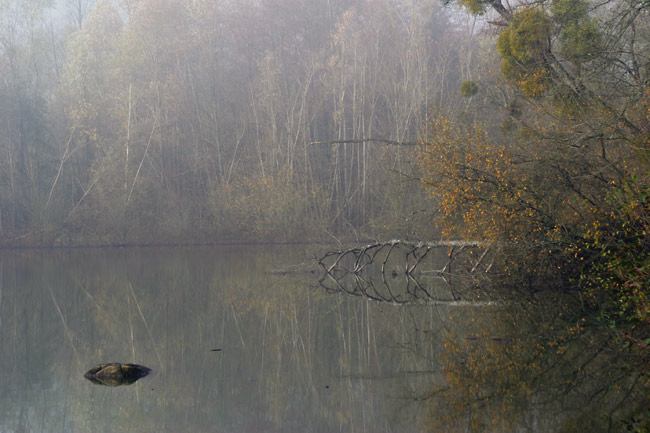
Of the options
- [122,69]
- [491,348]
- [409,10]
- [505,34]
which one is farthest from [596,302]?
[122,69]

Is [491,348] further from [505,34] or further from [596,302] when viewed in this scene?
[505,34]

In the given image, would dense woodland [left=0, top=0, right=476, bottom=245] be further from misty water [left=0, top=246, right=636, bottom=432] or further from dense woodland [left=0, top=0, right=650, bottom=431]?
misty water [left=0, top=246, right=636, bottom=432]

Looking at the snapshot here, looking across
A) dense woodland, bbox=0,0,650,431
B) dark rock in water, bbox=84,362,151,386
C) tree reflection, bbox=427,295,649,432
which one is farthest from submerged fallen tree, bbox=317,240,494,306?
dark rock in water, bbox=84,362,151,386

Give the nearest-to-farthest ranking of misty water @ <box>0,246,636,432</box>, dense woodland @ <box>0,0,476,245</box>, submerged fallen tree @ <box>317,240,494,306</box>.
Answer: misty water @ <box>0,246,636,432</box>, submerged fallen tree @ <box>317,240,494,306</box>, dense woodland @ <box>0,0,476,245</box>

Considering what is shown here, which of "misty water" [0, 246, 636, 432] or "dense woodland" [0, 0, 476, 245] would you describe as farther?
"dense woodland" [0, 0, 476, 245]

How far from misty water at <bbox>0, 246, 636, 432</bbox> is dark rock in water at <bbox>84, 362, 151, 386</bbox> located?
11 cm

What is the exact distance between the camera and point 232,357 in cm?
884

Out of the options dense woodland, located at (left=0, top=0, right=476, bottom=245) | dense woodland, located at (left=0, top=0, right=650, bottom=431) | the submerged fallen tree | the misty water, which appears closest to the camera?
the misty water

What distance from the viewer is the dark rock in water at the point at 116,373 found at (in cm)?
772

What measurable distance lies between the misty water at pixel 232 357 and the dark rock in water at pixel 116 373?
0.11 metres

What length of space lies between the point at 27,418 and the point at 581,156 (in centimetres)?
911

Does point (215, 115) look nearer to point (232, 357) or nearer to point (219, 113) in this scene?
point (219, 113)

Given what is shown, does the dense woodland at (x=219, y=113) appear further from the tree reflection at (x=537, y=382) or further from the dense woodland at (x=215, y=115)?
the tree reflection at (x=537, y=382)

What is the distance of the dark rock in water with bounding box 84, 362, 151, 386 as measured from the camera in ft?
25.3
